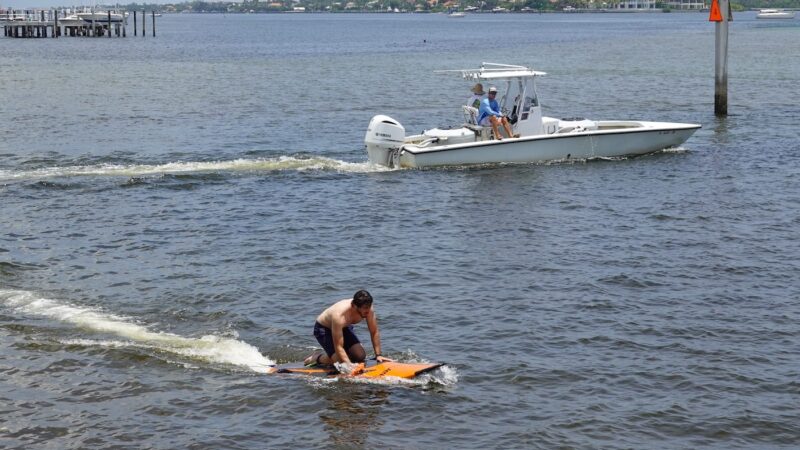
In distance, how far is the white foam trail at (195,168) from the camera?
30.2 m

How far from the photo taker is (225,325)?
17703 mm

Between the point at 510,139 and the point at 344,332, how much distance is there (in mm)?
16065

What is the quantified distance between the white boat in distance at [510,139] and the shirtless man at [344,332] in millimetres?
15168

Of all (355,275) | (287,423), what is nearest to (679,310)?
(355,275)

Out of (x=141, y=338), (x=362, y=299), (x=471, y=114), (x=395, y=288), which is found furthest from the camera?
(x=471, y=114)

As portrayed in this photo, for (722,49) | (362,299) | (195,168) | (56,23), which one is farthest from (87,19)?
(362,299)

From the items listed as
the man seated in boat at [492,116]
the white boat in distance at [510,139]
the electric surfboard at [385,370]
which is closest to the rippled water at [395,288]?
the electric surfboard at [385,370]

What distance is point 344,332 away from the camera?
1493 centimetres

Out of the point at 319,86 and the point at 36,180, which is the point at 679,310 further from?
the point at 319,86

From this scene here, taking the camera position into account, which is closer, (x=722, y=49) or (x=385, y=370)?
(x=385, y=370)

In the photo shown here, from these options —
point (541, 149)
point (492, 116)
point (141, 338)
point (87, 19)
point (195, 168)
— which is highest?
point (87, 19)

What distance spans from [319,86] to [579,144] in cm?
3202

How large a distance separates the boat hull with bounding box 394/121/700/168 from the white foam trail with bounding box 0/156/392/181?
1.22m

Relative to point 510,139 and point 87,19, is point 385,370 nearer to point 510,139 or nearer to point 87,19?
point 510,139
